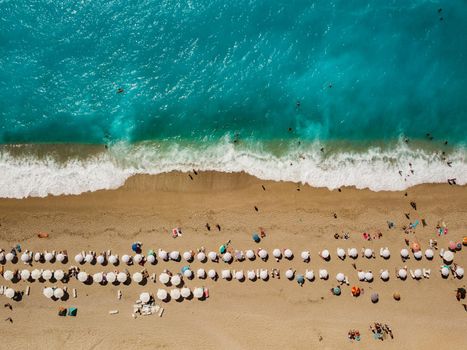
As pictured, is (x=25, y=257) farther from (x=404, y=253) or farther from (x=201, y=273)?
(x=404, y=253)

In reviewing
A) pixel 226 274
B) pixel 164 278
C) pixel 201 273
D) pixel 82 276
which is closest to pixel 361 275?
pixel 226 274

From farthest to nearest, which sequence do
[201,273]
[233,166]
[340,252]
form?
[233,166] → [340,252] → [201,273]

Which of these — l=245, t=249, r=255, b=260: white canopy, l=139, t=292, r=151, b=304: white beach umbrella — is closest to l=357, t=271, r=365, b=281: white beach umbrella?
l=245, t=249, r=255, b=260: white canopy

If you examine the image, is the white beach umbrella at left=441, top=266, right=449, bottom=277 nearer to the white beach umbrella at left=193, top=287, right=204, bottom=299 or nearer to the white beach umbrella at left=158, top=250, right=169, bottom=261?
the white beach umbrella at left=193, top=287, right=204, bottom=299

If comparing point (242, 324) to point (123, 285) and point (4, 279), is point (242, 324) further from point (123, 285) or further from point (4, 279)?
point (4, 279)

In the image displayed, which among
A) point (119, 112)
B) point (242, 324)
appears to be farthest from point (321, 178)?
point (119, 112)

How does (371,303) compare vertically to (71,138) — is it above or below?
below
